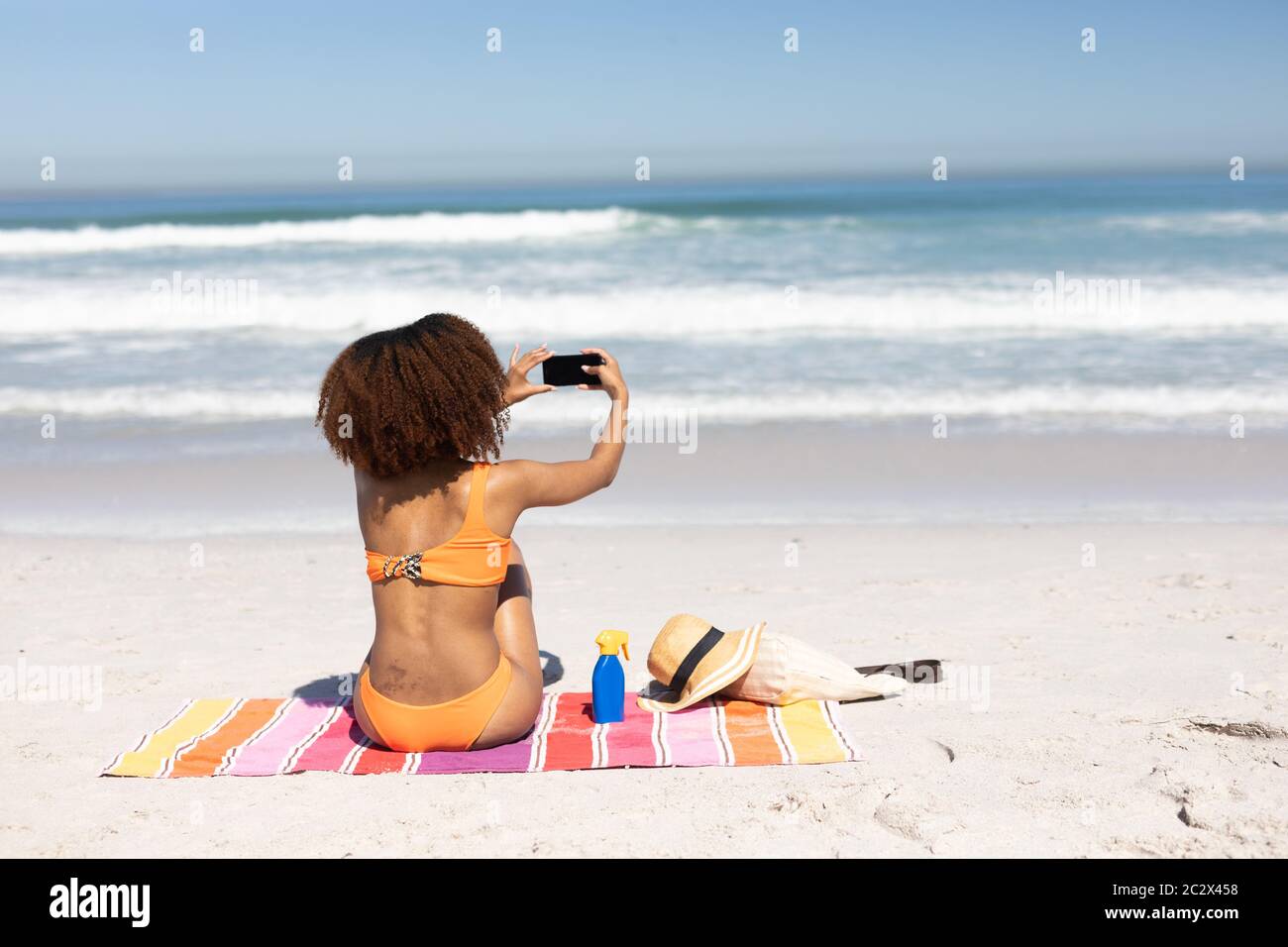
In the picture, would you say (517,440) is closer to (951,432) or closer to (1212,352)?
(951,432)

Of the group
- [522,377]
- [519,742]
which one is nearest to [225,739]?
[519,742]

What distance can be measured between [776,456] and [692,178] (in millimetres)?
38779

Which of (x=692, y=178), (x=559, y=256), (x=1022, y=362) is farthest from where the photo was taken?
(x=692, y=178)

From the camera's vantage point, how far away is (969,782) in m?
3.87

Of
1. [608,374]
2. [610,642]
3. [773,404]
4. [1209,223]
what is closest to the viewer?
[608,374]

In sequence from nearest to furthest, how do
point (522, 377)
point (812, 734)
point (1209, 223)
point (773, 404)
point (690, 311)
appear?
point (522, 377), point (812, 734), point (773, 404), point (690, 311), point (1209, 223)

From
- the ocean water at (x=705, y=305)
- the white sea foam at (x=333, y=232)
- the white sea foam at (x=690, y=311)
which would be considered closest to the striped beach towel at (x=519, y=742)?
the ocean water at (x=705, y=305)

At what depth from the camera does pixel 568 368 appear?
4.05 metres

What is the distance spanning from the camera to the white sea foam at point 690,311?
45.9 ft

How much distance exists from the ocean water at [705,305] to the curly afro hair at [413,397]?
5.66 m

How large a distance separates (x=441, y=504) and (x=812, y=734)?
147cm

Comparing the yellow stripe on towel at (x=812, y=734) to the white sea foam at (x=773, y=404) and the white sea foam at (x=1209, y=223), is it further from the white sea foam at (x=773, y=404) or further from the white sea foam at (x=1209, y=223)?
the white sea foam at (x=1209, y=223)

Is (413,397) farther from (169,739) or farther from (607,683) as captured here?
(169,739)

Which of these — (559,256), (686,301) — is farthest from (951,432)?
(559,256)
